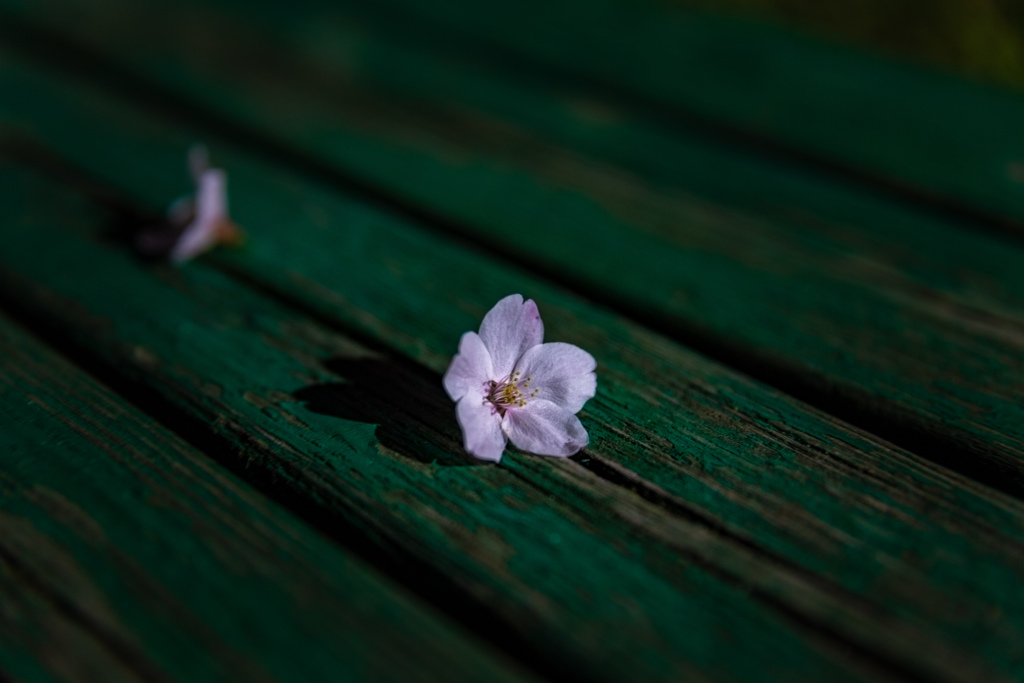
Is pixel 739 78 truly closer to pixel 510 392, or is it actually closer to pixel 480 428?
pixel 510 392

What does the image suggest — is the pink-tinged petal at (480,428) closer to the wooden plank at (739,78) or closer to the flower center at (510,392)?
the flower center at (510,392)

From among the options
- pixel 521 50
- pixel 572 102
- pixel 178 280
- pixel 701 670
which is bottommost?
pixel 701 670

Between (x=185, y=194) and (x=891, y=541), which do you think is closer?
(x=891, y=541)

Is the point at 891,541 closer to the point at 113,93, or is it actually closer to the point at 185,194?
the point at 185,194

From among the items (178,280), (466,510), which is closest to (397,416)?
(466,510)

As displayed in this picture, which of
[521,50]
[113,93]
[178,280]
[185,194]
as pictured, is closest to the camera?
[178,280]

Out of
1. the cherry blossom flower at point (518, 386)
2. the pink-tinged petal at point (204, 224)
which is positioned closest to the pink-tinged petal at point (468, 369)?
the cherry blossom flower at point (518, 386)
